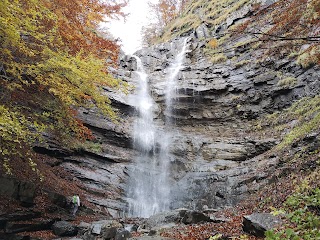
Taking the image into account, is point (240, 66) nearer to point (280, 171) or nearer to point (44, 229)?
point (280, 171)

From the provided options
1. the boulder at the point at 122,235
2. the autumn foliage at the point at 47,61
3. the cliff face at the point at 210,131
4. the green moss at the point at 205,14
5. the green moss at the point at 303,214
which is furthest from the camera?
the green moss at the point at 205,14

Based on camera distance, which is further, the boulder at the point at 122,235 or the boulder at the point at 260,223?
the boulder at the point at 122,235

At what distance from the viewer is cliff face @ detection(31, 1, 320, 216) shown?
1376 centimetres

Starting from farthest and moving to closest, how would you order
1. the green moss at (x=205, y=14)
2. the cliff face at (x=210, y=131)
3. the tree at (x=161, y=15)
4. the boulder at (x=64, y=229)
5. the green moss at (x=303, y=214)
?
the tree at (x=161, y=15) < the green moss at (x=205, y=14) < the cliff face at (x=210, y=131) < the boulder at (x=64, y=229) < the green moss at (x=303, y=214)

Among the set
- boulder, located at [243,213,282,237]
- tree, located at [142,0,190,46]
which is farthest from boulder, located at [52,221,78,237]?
tree, located at [142,0,190,46]

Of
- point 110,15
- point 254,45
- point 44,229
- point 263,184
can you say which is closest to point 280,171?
point 263,184

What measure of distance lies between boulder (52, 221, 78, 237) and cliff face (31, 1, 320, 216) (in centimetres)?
385

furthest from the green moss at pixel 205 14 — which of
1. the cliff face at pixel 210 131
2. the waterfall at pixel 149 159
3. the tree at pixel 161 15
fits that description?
the waterfall at pixel 149 159

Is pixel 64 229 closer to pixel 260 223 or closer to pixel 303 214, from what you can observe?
pixel 260 223

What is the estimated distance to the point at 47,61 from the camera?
25.6ft

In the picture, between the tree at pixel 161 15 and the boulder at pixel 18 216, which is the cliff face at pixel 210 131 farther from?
the tree at pixel 161 15

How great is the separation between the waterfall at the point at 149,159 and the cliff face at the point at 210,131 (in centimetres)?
41

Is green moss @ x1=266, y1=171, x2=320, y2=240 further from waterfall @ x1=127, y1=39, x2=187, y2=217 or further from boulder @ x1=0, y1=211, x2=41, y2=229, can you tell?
waterfall @ x1=127, y1=39, x2=187, y2=217

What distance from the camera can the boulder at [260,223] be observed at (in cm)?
591
